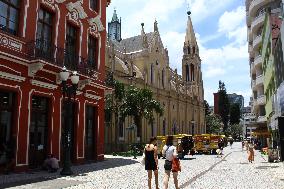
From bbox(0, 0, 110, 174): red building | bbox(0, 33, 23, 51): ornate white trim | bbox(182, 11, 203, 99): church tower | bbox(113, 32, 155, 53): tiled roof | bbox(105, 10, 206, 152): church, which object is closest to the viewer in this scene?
bbox(0, 33, 23, 51): ornate white trim

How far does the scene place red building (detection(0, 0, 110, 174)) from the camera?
587 inches

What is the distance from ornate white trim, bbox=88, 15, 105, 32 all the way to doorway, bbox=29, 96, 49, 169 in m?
6.83

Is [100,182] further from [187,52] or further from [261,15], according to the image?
[187,52]

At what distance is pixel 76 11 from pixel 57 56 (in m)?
3.94

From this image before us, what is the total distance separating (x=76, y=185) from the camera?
11898mm

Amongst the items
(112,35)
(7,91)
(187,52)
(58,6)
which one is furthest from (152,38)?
(7,91)

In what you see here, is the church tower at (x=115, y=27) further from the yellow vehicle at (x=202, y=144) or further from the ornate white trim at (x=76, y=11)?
the ornate white trim at (x=76, y=11)

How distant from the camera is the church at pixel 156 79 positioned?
44.8 metres

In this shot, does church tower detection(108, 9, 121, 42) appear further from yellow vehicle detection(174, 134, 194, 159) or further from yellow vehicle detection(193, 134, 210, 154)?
yellow vehicle detection(174, 134, 194, 159)

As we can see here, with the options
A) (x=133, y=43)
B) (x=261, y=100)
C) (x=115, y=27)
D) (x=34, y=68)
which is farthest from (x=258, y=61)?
(x=115, y=27)

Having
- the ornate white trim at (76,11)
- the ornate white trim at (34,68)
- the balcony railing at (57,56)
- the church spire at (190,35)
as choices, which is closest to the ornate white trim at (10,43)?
the balcony railing at (57,56)

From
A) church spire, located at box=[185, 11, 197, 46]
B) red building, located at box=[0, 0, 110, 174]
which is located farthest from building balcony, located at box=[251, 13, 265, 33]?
church spire, located at box=[185, 11, 197, 46]

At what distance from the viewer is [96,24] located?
73.8 feet

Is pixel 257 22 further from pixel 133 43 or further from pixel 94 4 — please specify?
pixel 94 4
